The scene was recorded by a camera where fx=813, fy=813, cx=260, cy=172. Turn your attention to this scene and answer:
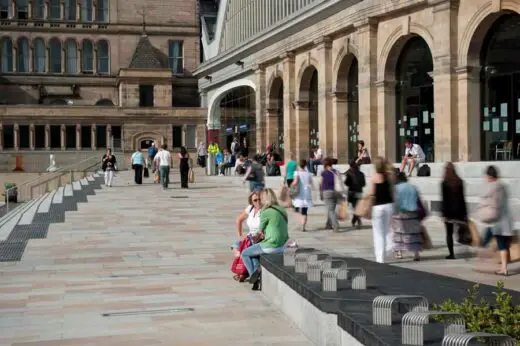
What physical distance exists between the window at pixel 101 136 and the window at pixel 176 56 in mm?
15336

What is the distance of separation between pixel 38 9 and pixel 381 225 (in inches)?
2839

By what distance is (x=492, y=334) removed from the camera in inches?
203

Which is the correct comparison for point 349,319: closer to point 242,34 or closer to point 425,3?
point 425,3

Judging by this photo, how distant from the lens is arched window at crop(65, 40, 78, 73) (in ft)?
263

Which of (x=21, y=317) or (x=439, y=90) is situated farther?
(x=439, y=90)

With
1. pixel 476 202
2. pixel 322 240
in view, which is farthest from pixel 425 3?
pixel 322 240

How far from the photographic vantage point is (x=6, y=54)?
78.1 m

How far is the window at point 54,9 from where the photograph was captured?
7938 cm

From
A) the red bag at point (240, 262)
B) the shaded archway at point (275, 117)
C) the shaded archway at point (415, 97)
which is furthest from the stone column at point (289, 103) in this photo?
the red bag at point (240, 262)

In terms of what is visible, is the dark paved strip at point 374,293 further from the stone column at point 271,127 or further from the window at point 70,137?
the window at point 70,137

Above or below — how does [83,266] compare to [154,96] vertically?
below

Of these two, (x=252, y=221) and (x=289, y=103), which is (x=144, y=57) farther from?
(x=252, y=221)

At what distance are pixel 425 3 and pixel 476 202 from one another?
39.7ft

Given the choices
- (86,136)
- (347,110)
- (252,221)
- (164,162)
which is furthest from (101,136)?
(252,221)
